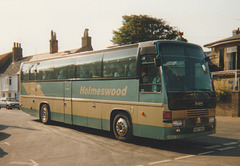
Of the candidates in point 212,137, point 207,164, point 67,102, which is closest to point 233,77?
point 212,137

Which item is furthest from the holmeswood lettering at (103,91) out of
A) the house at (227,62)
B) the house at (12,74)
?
the house at (12,74)

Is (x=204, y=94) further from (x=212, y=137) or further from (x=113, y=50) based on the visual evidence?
(x=113, y=50)

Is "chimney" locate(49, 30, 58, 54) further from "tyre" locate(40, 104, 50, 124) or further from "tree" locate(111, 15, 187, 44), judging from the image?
"tyre" locate(40, 104, 50, 124)

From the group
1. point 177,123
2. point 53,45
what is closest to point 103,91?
point 177,123

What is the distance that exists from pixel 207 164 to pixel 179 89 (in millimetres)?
2522

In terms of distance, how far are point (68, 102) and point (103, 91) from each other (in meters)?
2.98

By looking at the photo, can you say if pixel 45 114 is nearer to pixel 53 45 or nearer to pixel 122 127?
pixel 122 127

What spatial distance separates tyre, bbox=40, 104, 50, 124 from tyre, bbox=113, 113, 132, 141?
5.89 meters

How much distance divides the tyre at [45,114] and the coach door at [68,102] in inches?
74.2

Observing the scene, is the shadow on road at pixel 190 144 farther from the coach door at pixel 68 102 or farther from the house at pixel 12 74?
the house at pixel 12 74

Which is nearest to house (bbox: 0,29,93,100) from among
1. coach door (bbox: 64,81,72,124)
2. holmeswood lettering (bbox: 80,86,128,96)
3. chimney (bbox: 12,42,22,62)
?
chimney (bbox: 12,42,22,62)

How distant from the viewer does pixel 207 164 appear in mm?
7180

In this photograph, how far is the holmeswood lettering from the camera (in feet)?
34.3

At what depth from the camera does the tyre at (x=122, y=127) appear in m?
10.2
